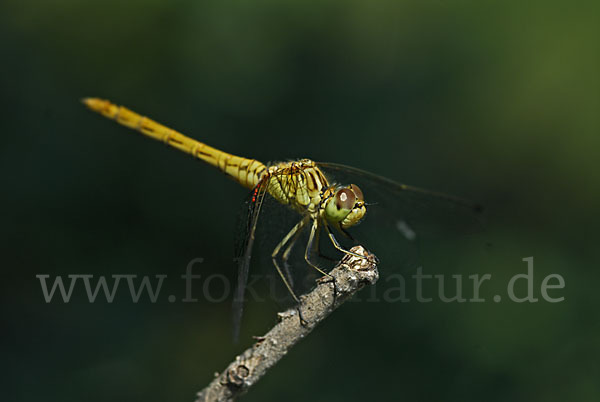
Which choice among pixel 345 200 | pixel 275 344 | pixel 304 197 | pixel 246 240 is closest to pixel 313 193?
pixel 304 197

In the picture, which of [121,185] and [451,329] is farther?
[121,185]

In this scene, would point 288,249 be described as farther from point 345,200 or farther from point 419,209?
point 419,209

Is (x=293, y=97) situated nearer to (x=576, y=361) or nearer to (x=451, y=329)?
(x=451, y=329)

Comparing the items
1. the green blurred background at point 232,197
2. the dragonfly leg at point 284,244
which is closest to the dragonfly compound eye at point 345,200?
the dragonfly leg at point 284,244

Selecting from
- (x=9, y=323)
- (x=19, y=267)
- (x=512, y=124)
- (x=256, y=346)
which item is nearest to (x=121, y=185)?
(x=19, y=267)

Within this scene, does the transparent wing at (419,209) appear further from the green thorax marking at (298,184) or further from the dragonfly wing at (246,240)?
the dragonfly wing at (246,240)
